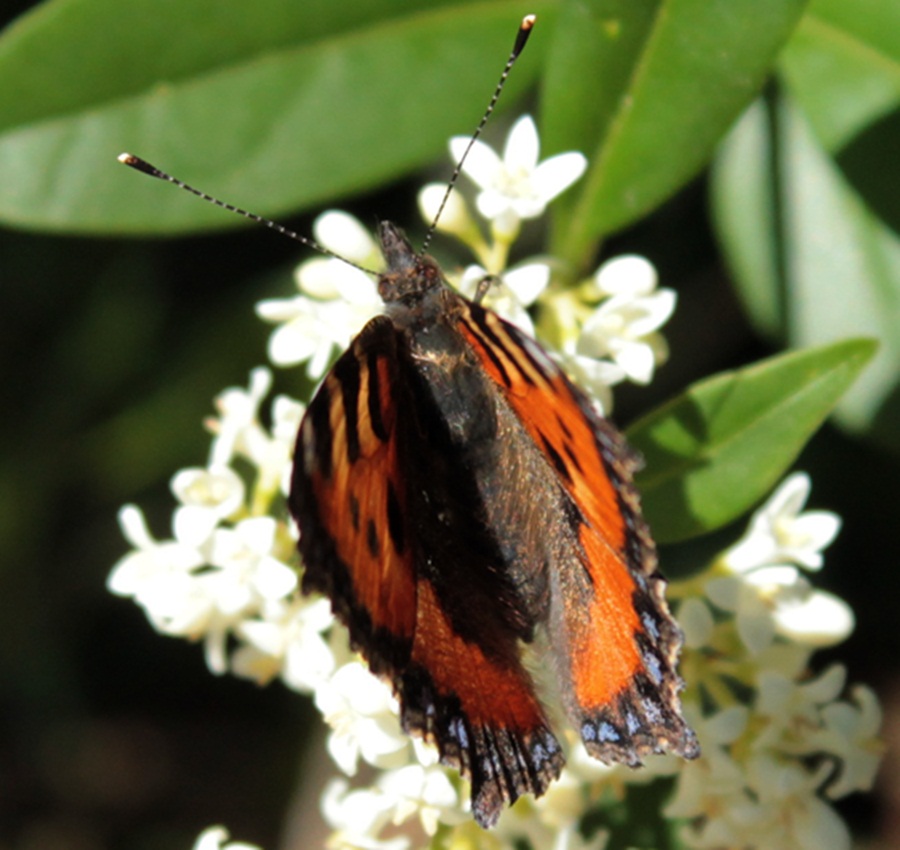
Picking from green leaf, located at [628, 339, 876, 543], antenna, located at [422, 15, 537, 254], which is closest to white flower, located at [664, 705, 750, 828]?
green leaf, located at [628, 339, 876, 543]

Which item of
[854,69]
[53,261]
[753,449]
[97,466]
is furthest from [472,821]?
[53,261]

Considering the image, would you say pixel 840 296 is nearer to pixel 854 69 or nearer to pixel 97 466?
pixel 854 69

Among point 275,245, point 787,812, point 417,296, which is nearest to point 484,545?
point 417,296

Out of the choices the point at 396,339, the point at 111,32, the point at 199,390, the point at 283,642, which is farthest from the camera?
the point at 199,390

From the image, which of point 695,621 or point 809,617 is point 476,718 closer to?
point 695,621

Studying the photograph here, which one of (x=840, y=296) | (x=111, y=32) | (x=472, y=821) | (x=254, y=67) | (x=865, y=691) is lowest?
(x=865, y=691)

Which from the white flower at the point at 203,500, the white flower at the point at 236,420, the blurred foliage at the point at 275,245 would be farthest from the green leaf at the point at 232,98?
the white flower at the point at 203,500

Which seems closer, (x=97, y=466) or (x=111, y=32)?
(x=111, y=32)

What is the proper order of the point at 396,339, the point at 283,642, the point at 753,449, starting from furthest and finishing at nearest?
the point at 283,642
the point at 753,449
the point at 396,339
